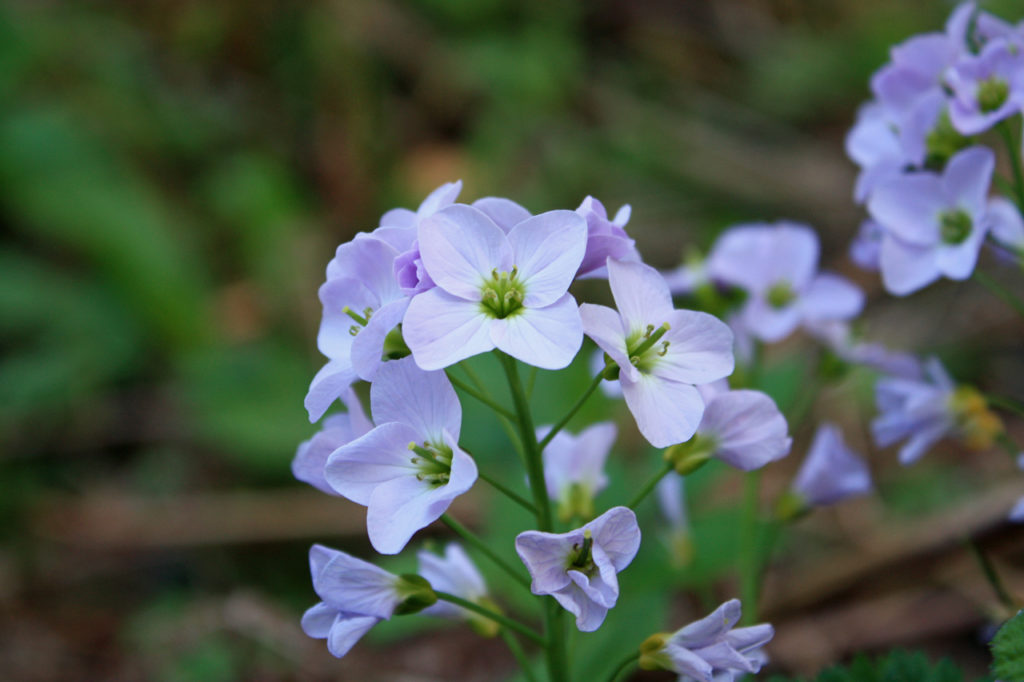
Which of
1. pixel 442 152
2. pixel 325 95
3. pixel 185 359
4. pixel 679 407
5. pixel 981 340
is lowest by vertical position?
pixel 679 407

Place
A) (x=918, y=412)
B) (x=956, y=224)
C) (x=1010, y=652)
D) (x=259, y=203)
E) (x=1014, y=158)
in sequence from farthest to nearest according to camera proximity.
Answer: (x=259, y=203) < (x=918, y=412) < (x=956, y=224) < (x=1014, y=158) < (x=1010, y=652)

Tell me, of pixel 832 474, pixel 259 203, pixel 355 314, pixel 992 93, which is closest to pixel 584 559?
pixel 355 314

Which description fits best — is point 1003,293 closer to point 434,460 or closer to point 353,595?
point 434,460

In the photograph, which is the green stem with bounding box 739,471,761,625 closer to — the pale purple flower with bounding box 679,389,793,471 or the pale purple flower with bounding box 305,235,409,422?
the pale purple flower with bounding box 679,389,793,471

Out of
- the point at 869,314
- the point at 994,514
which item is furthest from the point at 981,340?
the point at 994,514

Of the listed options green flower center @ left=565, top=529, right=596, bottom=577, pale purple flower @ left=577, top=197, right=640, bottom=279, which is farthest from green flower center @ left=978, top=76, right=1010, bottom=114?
green flower center @ left=565, top=529, right=596, bottom=577

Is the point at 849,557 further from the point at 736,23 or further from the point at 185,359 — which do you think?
the point at 736,23

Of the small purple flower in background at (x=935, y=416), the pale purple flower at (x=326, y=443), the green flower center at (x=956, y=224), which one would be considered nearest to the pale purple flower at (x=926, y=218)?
the green flower center at (x=956, y=224)
